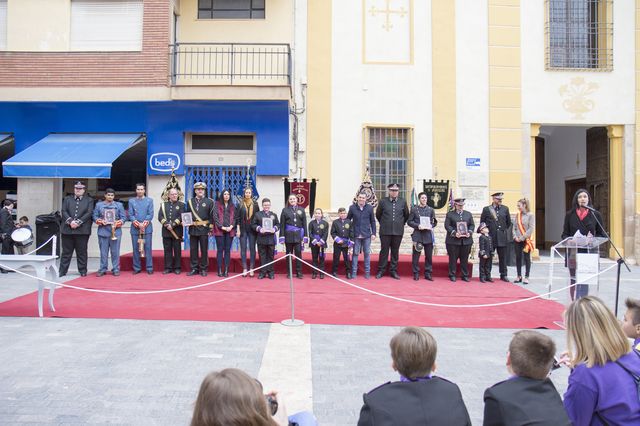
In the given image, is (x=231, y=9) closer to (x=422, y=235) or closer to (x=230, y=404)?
(x=422, y=235)

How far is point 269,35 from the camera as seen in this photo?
13812 millimetres

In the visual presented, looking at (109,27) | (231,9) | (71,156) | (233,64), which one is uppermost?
(231,9)

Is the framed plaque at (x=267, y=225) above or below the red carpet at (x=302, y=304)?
above

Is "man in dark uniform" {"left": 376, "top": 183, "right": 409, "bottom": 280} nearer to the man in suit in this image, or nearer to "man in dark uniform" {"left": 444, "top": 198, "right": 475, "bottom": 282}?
the man in suit

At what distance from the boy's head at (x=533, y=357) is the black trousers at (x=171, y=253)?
361 inches

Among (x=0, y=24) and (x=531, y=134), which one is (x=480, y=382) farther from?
(x=0, y=24)

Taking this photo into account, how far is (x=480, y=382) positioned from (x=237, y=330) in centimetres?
303

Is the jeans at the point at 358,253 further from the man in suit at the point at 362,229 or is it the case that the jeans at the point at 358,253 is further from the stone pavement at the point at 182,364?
the stone pavement at the point at 182,364

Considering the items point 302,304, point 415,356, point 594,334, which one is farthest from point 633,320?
point 302,304

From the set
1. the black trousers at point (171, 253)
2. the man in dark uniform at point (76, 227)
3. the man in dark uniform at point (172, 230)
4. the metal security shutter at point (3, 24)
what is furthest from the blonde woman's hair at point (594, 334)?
the metal security shutter at point (3, 24)

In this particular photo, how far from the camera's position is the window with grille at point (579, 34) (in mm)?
14320

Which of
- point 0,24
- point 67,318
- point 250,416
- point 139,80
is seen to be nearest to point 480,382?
point 250,416

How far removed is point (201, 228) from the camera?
10281mm

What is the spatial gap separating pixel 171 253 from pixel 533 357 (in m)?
9.49
